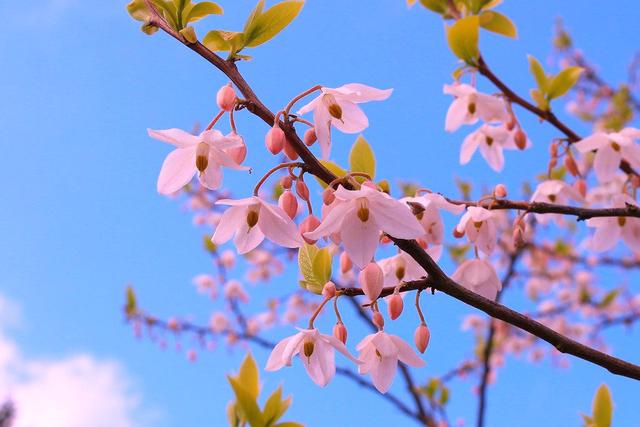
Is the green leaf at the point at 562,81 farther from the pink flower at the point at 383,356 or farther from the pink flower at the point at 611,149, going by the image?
the pink flower at the point at 383,356

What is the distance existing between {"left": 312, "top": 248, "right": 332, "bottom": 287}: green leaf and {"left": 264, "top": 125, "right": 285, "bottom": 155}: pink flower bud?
0.45 m

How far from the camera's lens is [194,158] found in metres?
1.62

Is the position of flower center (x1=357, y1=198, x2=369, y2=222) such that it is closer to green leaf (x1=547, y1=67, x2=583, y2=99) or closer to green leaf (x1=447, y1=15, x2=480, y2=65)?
green leaf (x1=447, y1=15, x2=480, y2=65)

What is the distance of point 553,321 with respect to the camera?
993 cm

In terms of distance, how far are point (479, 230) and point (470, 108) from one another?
1004mm

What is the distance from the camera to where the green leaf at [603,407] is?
1964 mm

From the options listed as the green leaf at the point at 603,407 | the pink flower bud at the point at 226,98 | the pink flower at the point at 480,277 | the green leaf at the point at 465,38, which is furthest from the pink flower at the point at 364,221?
the green leaf at the point at 465,38

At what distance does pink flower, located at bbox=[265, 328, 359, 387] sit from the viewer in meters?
1.58

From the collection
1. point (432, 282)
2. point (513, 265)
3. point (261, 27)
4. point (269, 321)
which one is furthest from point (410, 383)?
point (269, 321)

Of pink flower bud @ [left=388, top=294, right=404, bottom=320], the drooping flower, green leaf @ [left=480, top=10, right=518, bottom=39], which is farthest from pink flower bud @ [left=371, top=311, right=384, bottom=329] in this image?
green leaf @ [left=480, top=10, right=518, bottom=39]

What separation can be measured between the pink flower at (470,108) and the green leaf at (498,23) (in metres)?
0.29

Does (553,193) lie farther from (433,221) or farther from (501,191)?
(433,221)

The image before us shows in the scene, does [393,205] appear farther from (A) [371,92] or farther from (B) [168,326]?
(B) [168,326]

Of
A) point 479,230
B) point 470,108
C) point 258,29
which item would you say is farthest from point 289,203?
point 470,108
